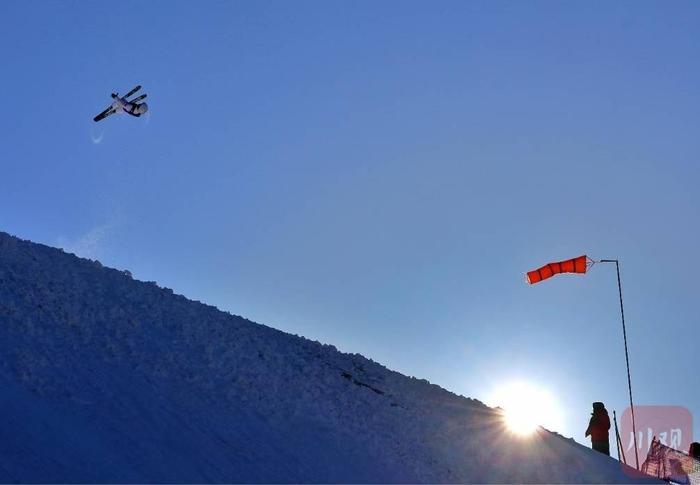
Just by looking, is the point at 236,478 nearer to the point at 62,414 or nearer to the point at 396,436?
the point at 62,414

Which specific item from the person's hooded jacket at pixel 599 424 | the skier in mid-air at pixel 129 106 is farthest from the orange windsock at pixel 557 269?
the skier in mid-air at pixel 129 106

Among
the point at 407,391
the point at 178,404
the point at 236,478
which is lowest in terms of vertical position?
the point at 236,478

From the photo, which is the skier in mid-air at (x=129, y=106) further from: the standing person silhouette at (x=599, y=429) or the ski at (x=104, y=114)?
the standing person silhouette at (x=599, y=429)

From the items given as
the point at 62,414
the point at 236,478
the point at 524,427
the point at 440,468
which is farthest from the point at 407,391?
the point at 62,414

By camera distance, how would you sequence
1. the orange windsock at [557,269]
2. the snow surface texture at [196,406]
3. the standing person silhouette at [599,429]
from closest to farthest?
the snow surface texture at [196,406] → the standing person silhouette at [599,429] → the orange windsock at [557,269]

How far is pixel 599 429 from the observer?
→ 22484 mm

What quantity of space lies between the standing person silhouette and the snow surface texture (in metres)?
1.00

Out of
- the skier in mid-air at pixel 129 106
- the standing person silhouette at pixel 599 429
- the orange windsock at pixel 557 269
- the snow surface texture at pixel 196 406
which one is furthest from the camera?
the skier in mid-air at pixel 129 106

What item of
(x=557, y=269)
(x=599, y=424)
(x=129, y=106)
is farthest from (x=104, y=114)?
(x=599, y=424)

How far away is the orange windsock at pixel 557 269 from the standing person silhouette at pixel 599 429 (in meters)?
8.37

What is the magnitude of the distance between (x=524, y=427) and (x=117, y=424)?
13.0 m

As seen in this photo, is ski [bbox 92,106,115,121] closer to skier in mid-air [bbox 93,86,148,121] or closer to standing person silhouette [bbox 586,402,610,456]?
skier in mid-air [bbox 93,86,148,121]

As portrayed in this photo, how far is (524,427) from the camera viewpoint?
846 inches

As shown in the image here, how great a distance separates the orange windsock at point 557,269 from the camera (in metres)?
30.3
